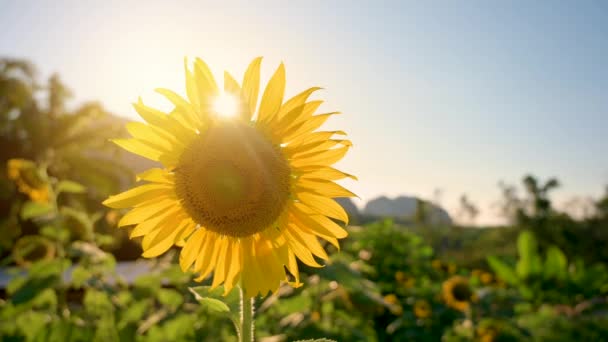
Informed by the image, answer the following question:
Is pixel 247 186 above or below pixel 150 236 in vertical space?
above

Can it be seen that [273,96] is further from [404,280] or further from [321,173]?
[404,280]

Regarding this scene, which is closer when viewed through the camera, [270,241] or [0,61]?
[270,241]

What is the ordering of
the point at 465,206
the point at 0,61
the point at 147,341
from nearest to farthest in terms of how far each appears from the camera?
the point at 147,341
the point at 0,61
the point at 465,206

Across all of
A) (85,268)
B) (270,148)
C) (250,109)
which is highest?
(250,109)

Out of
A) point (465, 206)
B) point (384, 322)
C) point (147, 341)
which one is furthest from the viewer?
point (465, 206)

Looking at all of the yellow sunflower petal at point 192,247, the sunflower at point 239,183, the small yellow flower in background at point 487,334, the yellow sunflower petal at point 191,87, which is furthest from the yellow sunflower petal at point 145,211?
the small yellow flower in background at point 487,334

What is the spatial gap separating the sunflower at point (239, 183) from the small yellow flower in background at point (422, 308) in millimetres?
3269

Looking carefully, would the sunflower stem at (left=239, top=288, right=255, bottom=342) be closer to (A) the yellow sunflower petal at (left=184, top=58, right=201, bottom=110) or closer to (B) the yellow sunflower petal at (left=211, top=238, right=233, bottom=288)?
(B) the yellow sunflower petal at (left=211, top=238, right=233, bottom=288)

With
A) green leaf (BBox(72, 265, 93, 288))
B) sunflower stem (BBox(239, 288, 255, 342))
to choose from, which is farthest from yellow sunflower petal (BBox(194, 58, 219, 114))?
green leaf (BBox(72, 265, 93, 288))

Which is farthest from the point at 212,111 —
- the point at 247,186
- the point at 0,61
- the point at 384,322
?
the point at 0,61

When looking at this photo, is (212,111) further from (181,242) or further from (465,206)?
(465,206)

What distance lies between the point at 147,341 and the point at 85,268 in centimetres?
52

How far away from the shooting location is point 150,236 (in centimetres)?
141

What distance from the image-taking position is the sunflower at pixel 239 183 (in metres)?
1.28
